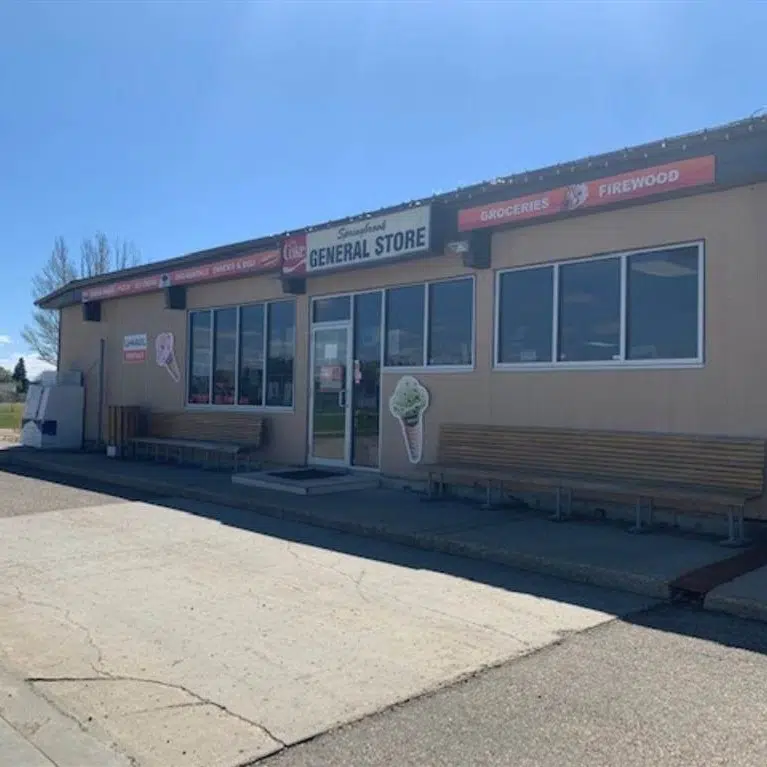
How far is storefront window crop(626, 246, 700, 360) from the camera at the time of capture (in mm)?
8891

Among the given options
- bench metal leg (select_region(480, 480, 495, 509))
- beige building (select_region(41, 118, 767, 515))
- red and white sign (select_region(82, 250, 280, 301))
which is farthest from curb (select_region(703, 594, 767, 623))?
red and white sign (select_region(82, 250, 280, 301))

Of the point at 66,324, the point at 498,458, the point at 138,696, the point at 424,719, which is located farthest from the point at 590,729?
the point at 66,324

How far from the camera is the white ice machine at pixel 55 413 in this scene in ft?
62.2

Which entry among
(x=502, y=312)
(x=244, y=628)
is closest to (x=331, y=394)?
(x=502, y=312)

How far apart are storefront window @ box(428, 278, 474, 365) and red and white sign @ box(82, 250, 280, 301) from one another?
3.29m

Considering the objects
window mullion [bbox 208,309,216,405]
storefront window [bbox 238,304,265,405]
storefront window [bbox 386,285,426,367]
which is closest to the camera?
storefront window [bbox 386,285,426,367]

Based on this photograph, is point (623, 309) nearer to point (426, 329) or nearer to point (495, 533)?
point (495, 533)

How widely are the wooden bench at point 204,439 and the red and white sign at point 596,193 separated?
18.7 ft

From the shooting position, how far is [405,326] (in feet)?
39.8

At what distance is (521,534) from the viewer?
8.31 m

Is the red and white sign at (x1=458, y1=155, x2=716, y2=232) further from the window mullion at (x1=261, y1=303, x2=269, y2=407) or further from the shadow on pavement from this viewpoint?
the window mullion at (x1=261, y1=303, x2=269, y2=407)

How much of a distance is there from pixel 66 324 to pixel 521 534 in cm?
1631

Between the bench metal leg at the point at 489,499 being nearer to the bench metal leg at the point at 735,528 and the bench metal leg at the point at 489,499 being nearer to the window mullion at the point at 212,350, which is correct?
the bench metal leg at the point at 735,528

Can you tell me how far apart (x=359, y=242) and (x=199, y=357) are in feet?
18.1
